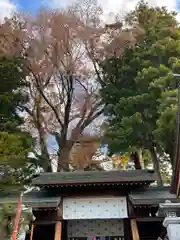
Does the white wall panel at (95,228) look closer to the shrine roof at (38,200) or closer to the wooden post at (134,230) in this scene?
A: the wooden post at (134,230)

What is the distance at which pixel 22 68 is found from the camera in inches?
728

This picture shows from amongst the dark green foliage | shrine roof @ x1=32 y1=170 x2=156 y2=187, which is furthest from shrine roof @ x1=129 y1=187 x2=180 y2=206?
the dark green foliage

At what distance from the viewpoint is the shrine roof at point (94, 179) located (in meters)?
12.2

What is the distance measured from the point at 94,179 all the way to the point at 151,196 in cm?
230

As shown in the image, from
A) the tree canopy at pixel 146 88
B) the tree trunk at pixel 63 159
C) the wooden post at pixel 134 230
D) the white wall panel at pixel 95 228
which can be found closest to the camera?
the wooden post at pixel 134 230

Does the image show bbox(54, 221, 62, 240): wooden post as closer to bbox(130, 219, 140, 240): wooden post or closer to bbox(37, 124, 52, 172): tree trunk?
bbox(130, 219, 140, 240): wooden post

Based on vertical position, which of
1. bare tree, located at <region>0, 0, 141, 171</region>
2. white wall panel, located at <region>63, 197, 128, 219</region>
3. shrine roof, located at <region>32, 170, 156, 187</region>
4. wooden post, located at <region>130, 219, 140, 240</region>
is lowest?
wooden post, located at <region>130, 219, 140, 240</region>

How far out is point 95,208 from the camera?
12375 mm

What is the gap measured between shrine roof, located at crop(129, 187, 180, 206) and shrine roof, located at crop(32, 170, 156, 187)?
0.50 meters

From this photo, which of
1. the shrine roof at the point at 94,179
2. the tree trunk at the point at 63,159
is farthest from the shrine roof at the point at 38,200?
the tree trunk at the point at 63,159

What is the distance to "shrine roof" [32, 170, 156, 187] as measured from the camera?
482 inches

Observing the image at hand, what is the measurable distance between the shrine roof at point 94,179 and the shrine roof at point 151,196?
0.50 meters

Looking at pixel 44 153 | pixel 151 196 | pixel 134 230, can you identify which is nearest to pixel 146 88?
pixel 151 196

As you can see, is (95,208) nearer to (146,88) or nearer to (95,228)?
(95,228)
